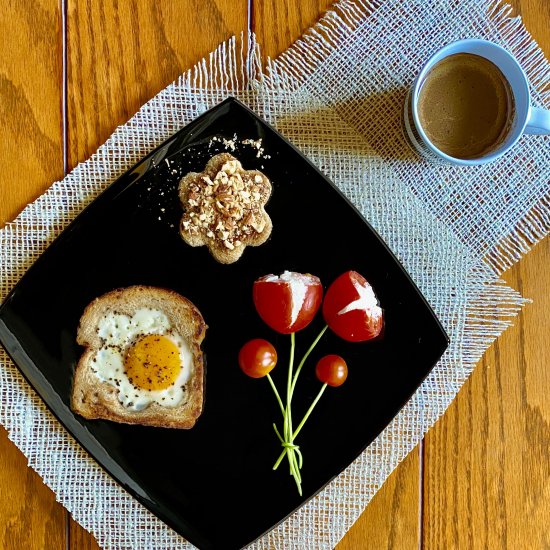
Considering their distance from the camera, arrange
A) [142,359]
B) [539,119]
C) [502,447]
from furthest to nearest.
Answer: [502,447] < [142,359] < [539,119]

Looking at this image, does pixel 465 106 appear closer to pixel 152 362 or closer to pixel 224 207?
pixel 224 207

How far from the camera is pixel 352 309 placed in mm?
1340

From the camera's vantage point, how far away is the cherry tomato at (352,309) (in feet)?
4.40

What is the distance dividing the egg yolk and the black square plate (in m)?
0.08

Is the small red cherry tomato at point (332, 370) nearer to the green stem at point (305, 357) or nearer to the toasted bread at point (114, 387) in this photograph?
the green stem at point (305, 357)

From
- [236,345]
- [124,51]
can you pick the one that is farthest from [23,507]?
[124,51]

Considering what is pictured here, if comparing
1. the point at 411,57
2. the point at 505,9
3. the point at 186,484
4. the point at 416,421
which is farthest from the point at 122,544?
the point at 505,9

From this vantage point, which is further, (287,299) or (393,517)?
(393,517)

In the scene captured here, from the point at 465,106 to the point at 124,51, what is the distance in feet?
2.31

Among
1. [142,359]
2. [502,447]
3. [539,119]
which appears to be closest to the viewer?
[539,119]

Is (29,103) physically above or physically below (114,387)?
above

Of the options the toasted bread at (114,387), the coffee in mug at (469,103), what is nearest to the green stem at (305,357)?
the toasted bread at (114,387)

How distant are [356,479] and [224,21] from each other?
1.01m

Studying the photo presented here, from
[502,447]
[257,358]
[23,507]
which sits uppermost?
[257,358]
